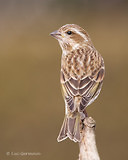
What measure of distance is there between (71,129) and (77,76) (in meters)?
0.78

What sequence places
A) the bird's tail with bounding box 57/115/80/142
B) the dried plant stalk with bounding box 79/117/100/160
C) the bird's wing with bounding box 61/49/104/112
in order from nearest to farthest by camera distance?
the dried plant stalk with bounding box 79/117/100/160
the bird's tail with bounding box 57/115/80/142
the bird's wing with bounding box 61/49/104/112

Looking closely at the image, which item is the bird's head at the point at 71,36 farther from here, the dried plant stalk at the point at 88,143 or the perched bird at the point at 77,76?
the dried plant stalk at the point at 88,143

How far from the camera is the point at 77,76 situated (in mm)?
5996

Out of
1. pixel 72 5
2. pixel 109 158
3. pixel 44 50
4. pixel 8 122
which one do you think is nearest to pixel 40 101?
pixel 8 122

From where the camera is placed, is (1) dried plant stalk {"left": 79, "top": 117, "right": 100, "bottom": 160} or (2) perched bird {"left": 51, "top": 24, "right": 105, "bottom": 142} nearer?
(1) dried plant stalk {"left": 79, "top": 117, "right": 100, "bottom": 160}

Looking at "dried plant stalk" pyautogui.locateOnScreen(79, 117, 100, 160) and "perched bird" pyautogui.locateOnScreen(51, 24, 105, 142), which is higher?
"perched bird" pyautogui.locateOnScreen(51, 24, 105, 142)

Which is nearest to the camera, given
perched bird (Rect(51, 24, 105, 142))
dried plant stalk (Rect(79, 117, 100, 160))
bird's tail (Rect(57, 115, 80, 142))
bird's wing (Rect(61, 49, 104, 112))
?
dried plant stalk (Rect(79, 117, 100, 160))

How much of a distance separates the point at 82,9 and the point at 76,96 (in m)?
14.7

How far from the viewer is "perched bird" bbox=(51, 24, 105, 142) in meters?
5.63

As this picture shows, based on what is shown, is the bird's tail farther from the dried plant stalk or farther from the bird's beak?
the bird's beak

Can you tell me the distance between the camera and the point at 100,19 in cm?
1919

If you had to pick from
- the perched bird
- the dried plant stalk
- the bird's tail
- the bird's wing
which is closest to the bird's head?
the perched bird

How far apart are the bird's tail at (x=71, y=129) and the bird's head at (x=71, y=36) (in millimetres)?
1220

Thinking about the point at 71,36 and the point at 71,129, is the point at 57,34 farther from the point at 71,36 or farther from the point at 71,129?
the point at 71,129
